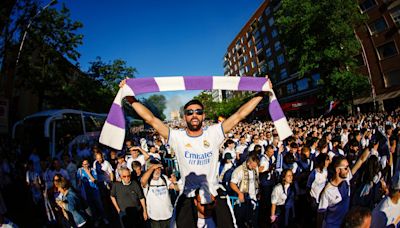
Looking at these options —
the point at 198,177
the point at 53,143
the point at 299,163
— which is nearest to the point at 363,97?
the point at 299,163

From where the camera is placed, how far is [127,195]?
552 cm

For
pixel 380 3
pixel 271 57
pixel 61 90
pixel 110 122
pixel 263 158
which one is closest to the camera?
pixel 110 122

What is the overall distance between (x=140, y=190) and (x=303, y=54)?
2650 centimetres

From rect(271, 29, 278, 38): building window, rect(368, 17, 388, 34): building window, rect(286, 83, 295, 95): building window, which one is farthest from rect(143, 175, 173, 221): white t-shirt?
rect(271, 29, 278, 38): building window

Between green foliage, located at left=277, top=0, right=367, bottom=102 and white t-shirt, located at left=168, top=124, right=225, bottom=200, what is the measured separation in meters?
26.3

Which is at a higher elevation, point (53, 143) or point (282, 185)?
point (53, 143)

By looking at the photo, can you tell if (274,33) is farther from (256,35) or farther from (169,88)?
(169,88)

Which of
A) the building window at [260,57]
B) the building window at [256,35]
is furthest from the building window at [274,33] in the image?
the building window at [256,35]

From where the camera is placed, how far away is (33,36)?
58.7 feet

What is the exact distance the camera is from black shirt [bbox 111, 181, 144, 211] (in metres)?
5.51

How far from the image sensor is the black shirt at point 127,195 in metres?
5.51

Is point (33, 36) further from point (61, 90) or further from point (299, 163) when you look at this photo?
point (299, 163)

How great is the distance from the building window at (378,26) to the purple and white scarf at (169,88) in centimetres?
3663

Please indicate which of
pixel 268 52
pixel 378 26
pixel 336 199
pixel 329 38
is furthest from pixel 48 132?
→ pixel 268 52
